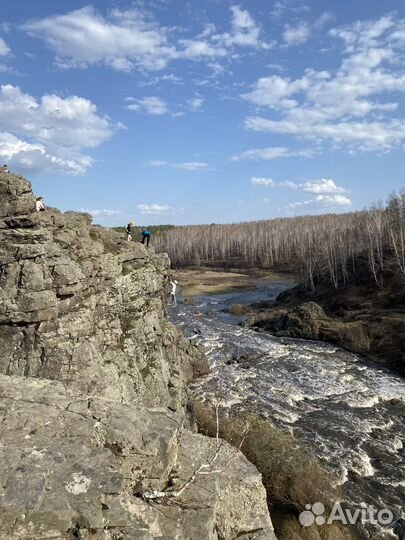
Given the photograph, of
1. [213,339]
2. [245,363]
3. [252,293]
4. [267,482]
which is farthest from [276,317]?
[267,482]

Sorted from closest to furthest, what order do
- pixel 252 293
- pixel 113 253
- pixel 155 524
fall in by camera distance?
pixel 155 524 < pixel 113 253 < pixel 252 293

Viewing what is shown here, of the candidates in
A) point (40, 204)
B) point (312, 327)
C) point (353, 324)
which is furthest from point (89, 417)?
point (312, 327)

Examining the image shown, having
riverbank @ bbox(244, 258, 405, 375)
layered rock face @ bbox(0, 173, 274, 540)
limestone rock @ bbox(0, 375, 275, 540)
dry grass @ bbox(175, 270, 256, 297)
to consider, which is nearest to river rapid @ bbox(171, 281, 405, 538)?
riverbank @ bbox(244, 258, 405, 375)

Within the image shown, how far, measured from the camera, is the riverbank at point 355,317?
140 feet

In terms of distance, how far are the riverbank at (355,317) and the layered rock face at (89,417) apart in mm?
29454

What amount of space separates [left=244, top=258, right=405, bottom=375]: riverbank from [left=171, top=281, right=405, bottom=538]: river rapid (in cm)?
212

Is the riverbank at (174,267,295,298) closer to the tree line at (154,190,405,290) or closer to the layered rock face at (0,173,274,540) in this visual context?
the tree line at (154,190,405,290)

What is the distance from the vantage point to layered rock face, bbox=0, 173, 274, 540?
6.82m

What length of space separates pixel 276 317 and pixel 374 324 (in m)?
13.0

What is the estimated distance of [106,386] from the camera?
580 inches

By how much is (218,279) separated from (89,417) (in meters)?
98.8

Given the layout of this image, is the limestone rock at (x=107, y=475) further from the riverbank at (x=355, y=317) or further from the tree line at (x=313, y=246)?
the tree line at (x=313, y=246)

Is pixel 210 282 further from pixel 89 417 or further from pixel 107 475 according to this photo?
pixel 107 475

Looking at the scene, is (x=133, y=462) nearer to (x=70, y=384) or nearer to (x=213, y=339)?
(x=70, y=384)
